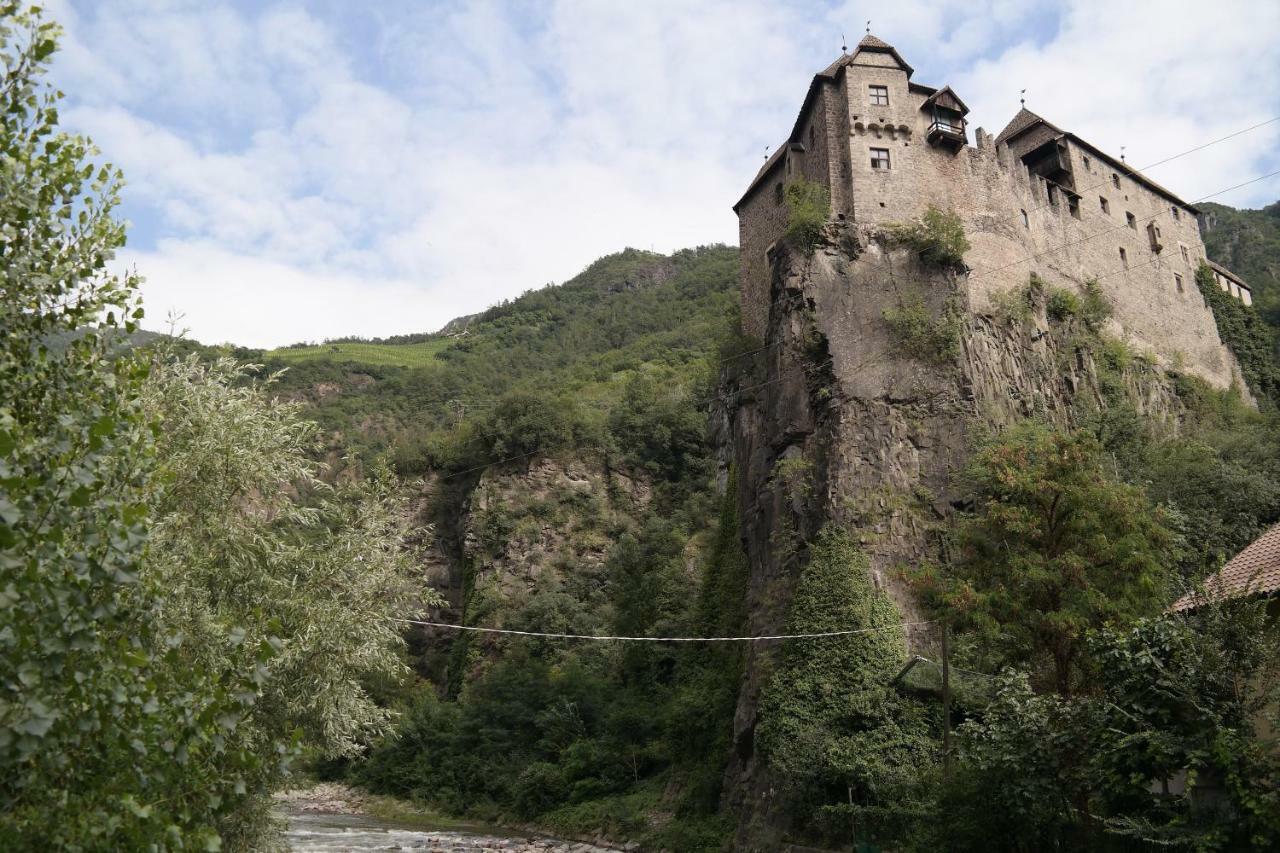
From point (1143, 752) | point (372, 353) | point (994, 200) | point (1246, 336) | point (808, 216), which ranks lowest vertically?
point (1143, 752)

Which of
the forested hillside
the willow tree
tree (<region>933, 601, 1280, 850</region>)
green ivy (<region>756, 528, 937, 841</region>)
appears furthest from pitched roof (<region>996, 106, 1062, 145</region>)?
the willow tree

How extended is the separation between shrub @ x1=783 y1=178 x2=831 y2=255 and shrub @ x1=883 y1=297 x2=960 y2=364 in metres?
4.05

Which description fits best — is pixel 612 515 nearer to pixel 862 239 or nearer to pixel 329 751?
pixel 862 239

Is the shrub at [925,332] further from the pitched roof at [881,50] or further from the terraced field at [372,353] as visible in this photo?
the terraced field at [372,353]

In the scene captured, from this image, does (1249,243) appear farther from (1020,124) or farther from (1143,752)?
(1143,752)

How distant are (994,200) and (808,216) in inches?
360

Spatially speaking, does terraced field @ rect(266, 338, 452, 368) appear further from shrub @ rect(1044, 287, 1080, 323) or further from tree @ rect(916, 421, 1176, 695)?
tree @ rect(916, 421, 1176, 695)

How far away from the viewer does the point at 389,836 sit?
1567 inches

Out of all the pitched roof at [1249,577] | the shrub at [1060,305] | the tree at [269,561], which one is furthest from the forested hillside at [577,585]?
the pitched roof at [1249,577]

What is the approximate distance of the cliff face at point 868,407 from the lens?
3191cm

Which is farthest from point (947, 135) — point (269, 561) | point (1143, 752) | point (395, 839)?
point (395, 839)

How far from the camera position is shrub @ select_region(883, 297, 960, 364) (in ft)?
114

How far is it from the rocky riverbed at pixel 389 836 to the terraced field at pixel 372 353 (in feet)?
240

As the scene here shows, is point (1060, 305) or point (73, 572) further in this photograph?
point (1060, 305)
